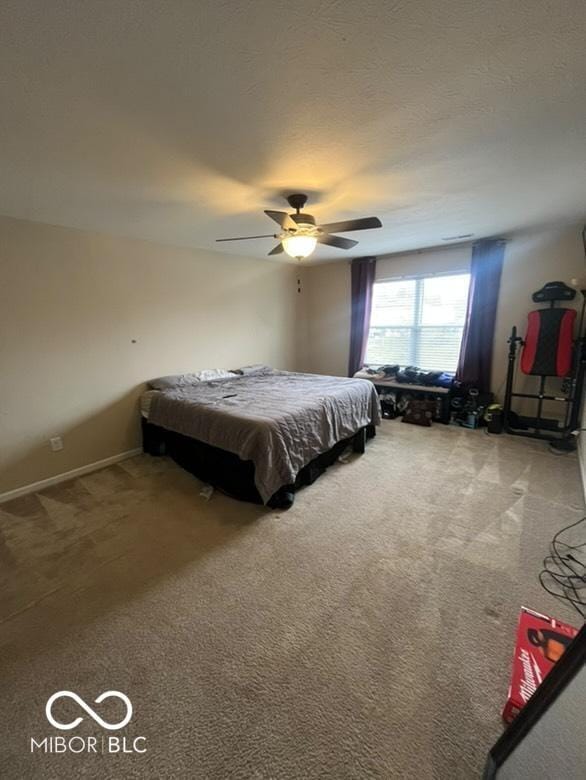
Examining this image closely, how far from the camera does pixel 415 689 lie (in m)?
1.29

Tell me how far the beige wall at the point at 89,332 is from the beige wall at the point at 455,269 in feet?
5.57

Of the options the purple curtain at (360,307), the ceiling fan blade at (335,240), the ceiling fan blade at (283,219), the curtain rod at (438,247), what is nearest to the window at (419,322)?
the purple curtain at (360,307)

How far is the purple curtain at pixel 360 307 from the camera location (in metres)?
4.95

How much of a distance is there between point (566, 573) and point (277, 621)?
1648mm

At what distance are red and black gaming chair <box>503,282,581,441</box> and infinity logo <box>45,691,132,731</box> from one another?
169 inches

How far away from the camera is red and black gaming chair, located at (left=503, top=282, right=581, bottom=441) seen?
353cm

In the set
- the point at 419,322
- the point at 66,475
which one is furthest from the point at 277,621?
the point at 419,322

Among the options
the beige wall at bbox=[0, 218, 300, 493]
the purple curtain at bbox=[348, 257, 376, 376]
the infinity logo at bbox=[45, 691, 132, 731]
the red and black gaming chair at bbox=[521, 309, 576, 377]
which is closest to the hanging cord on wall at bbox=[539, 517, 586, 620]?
the infinity logo at bbox=[45, 691, 132, 731]

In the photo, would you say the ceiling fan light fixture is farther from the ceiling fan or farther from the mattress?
the mattress

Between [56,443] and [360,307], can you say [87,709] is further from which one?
[360,307]

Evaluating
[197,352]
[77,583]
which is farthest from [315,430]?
[197,352]

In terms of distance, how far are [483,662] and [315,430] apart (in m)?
1.75

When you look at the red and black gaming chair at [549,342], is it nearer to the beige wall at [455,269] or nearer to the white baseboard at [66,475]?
the beige wall at [455,269]

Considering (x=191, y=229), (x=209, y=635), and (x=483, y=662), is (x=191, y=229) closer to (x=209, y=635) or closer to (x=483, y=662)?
(x=209, y=635)
